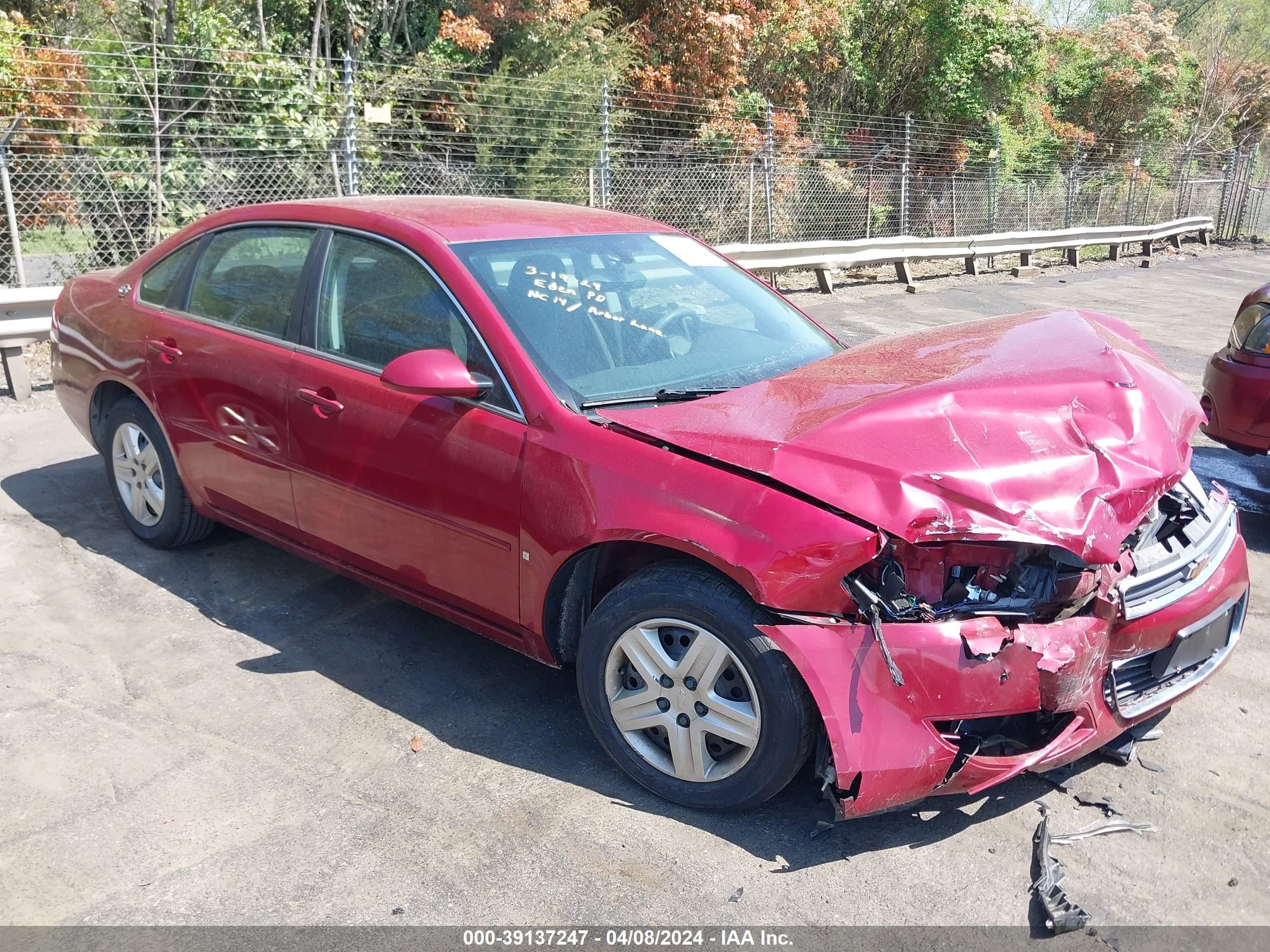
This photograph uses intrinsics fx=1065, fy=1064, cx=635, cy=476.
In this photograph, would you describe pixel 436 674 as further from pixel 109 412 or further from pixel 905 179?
pixel 905 179

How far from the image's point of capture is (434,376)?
3342 millimetres

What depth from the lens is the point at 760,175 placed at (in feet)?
50.1

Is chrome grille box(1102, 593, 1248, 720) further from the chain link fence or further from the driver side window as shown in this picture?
the chain link fence

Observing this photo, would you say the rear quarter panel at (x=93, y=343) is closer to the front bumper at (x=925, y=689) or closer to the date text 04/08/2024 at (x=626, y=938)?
the date text 04/08/2024 at (x=626, y=938)

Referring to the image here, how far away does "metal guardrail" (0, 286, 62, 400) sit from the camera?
7289 mm

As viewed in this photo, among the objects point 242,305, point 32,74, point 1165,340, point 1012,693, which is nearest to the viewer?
point 1012,693

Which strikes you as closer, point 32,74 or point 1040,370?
point 1040,370

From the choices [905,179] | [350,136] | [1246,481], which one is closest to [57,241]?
[350,136]

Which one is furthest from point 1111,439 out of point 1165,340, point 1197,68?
point 1197,68

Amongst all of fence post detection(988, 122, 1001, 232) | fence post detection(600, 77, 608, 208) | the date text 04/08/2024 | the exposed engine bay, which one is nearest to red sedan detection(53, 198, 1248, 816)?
the exposed engine bay

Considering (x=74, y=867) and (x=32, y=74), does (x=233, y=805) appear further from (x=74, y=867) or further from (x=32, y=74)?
(x=32, y=74)

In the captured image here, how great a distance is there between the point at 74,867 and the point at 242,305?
7.60ft

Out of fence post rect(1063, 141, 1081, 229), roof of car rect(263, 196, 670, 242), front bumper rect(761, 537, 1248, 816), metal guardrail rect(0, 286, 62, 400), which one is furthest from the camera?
fence post rect(1063, 141, 1081, 229)

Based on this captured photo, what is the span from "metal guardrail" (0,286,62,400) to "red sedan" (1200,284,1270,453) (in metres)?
7.23
